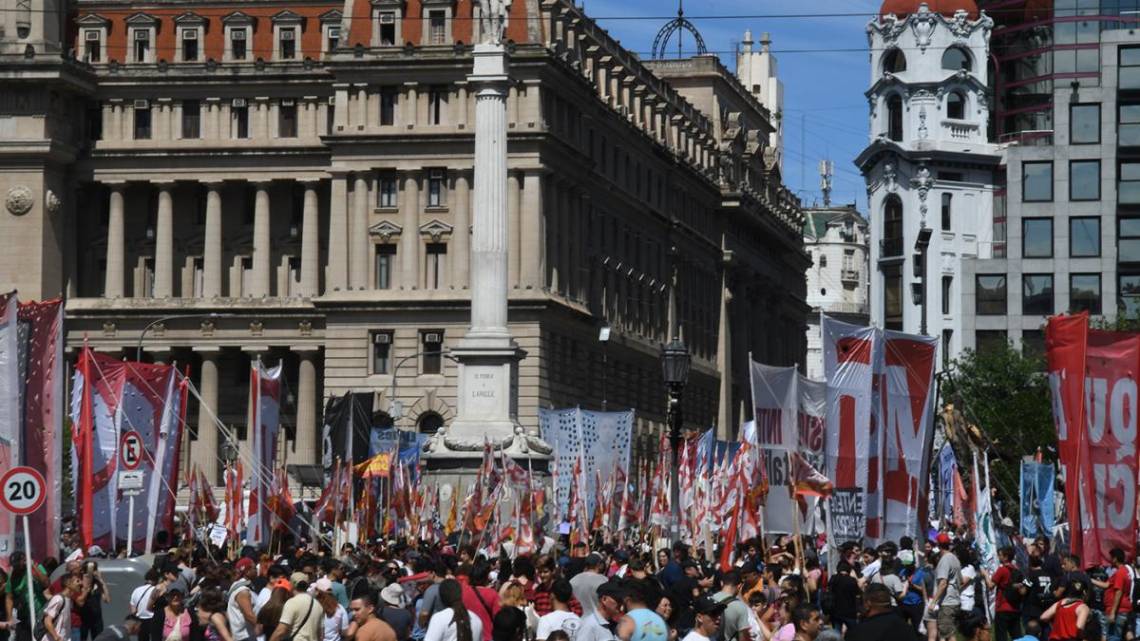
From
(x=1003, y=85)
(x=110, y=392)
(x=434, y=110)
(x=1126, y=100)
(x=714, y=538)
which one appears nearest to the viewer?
(x=110, y=392)

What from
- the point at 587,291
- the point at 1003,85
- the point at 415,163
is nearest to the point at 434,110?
the point at 415,163

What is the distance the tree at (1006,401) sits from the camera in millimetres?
80812

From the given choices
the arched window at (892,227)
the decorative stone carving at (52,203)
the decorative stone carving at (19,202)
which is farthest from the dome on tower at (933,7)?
the decorative stone carving at (19,202)

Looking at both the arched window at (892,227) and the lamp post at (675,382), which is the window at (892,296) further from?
the lamp post at (675,382)

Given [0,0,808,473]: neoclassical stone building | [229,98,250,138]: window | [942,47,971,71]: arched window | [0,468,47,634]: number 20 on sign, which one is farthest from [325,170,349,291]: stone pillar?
[0,468,47,634]: number 20 on sign

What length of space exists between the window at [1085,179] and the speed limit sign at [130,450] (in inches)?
2337

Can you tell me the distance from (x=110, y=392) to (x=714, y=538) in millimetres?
13142

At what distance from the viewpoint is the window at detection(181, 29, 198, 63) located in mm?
109812

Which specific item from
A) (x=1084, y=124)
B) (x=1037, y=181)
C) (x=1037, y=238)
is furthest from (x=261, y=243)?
(x=1084, y=124)

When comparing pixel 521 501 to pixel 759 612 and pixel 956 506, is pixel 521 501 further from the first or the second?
pixel 759 612

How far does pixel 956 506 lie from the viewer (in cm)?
5400

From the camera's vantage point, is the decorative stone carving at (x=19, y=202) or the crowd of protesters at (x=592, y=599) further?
the decorative stone carving at (x=19, y=202)

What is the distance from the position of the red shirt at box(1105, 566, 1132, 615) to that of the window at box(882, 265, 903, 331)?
77685 mm

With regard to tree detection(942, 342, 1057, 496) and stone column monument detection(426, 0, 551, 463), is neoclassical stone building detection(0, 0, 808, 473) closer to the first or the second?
tree detection(942, 342, 1057, 496)
